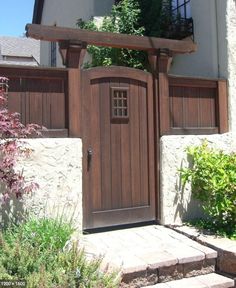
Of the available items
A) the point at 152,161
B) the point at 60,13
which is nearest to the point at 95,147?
the point at 152,161

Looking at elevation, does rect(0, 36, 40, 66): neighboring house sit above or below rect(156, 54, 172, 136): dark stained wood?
above

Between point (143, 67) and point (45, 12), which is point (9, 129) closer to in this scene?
point (143, 67)

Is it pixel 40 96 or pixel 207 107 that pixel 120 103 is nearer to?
pixel 40 96

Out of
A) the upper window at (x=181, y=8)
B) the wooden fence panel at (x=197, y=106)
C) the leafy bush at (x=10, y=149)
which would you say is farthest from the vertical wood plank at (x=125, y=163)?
the upper window at (x=181, y=8)

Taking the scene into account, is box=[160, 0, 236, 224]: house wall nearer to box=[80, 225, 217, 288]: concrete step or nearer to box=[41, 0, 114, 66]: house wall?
box=[80, 225, 217, 288]: concrete step

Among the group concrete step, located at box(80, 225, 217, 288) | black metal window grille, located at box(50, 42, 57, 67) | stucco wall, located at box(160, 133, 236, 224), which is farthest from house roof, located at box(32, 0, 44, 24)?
concrete step, located at box(80, 225, 217, 288)

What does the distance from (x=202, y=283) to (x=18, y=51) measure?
24996mm

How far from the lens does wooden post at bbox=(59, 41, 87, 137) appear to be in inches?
217

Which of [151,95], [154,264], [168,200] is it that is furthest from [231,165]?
[154,264]

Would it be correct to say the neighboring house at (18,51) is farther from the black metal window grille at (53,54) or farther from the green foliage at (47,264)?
the green foliage at (47,264)

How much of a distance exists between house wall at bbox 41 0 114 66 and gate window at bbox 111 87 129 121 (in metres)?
4.04

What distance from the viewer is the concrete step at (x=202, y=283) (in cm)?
463

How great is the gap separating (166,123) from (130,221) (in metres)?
1.50

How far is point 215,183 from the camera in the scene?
5.64 m
